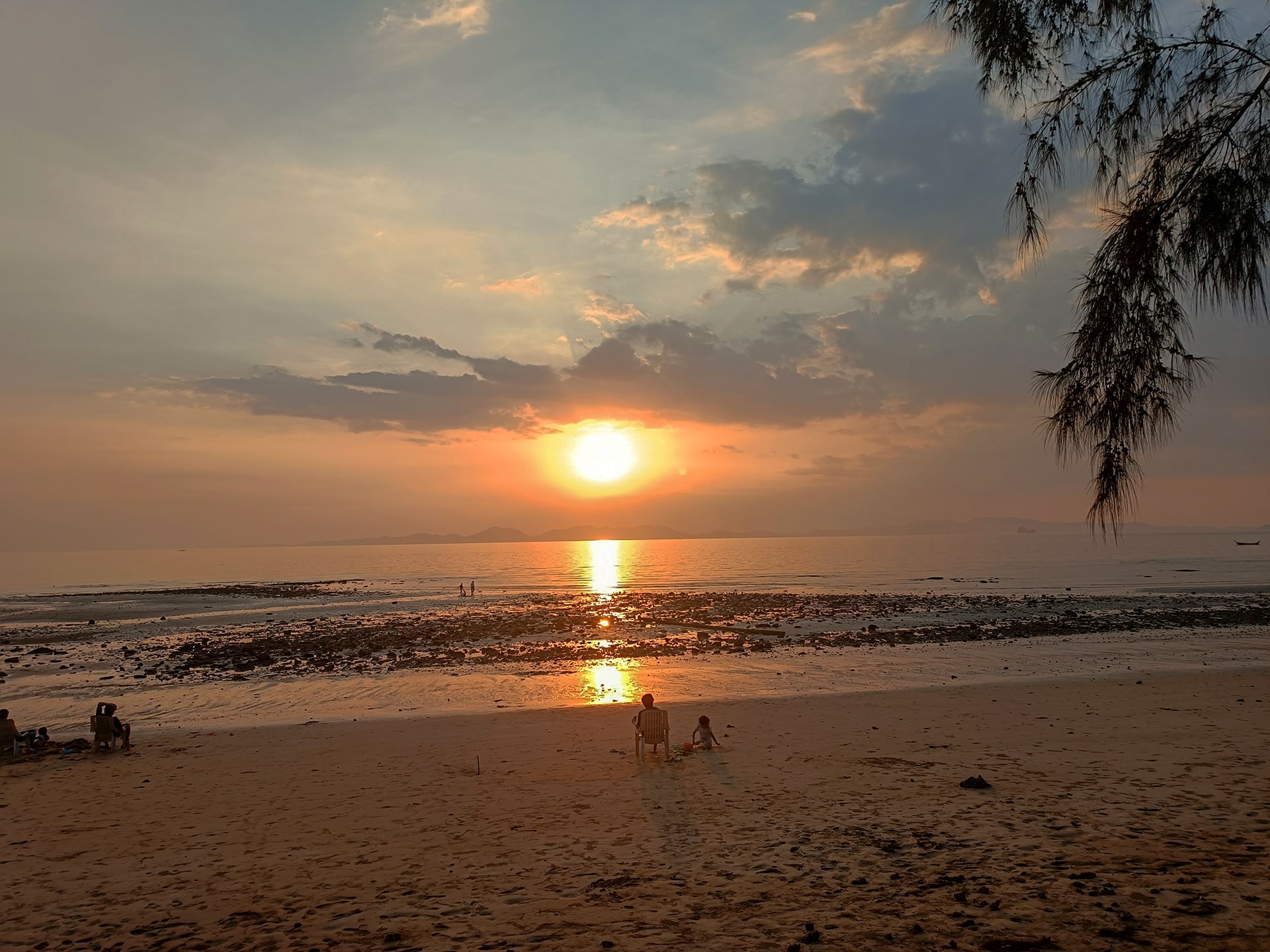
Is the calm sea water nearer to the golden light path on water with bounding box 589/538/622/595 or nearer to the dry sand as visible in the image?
the golden light path on water with bounding box 589/538/622/595

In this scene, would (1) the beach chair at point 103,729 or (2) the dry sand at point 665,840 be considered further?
(1) the beach chair at point 103,729

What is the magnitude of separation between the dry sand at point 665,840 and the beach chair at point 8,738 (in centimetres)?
99

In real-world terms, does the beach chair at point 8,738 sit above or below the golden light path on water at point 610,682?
above

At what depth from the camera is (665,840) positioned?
33.4 ft

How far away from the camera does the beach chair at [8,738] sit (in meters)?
16.0

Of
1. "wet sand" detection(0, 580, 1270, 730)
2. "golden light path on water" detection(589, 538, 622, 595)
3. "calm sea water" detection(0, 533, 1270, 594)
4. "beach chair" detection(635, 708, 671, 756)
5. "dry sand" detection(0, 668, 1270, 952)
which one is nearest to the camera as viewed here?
"dry sand" detection(0, 668, 1270, 952)

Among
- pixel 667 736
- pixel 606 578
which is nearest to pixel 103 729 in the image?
pixel 667 736

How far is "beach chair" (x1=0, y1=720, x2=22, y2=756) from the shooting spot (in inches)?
632

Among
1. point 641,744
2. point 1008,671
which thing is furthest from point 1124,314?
point 1008,671

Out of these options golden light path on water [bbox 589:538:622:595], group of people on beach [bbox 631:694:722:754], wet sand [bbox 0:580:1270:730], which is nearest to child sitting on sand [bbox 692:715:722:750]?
group of people on beach [bbox 631:694:722:754]

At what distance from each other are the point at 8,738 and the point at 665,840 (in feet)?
49.5

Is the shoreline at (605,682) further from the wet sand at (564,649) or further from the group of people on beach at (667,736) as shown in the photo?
the group of people on beach at (667,736)

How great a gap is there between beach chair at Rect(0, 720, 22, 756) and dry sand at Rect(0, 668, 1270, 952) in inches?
38.8

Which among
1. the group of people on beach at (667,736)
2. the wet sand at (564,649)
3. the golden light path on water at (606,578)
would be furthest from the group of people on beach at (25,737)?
the golden light path on water at (606,578)
